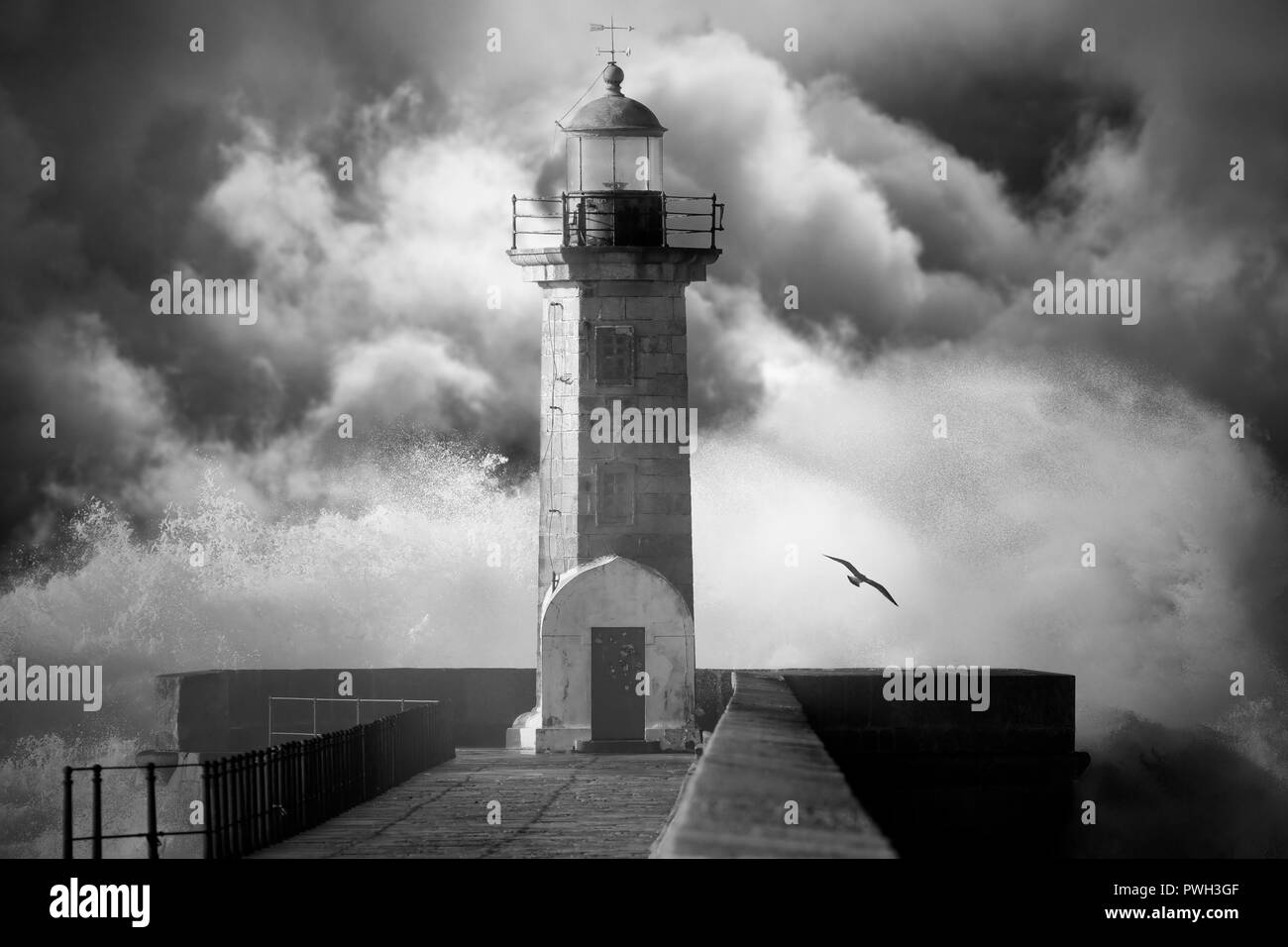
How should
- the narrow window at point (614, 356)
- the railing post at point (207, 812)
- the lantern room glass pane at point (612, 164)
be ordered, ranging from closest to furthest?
the railing post at point (207, 812), the narrow window at point (614, 356), the lantern room glass pane at point (612, 164)

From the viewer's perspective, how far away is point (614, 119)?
25.3 m

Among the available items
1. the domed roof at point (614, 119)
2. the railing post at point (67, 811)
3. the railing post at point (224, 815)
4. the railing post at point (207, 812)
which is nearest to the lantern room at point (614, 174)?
the domed roof at point (614, 119)

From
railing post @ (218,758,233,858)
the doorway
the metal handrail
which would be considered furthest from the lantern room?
railing post @ (218,758,233,858)

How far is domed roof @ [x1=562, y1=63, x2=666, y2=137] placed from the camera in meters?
25.2

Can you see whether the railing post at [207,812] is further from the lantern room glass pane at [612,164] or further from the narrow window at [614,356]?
the lantern room glass pane at [612,164]

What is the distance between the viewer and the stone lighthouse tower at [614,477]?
77.6ft

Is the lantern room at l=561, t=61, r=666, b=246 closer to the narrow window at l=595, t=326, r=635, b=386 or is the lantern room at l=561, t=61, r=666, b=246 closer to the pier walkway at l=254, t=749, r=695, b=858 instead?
the narrow window at l=595, t=326, r=635, b=386

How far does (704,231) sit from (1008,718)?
305 inches

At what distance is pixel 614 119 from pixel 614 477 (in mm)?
5041

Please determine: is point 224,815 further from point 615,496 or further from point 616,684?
point 615,496

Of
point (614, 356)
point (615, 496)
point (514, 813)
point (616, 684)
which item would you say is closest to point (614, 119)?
point (614, 356)

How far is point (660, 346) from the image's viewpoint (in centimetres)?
2427

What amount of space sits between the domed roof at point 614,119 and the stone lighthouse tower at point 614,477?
3.21 ft
